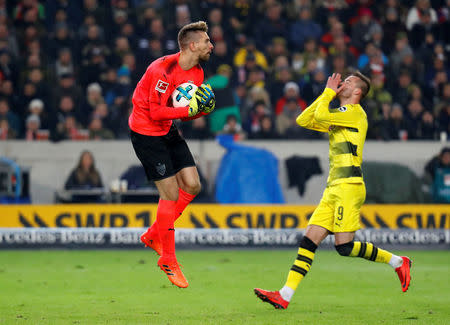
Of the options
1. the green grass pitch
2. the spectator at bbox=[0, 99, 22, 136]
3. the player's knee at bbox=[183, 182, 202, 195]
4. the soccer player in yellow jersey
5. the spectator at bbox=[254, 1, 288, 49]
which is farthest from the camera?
the spectator at bbox=[254, 1, 288, 49]

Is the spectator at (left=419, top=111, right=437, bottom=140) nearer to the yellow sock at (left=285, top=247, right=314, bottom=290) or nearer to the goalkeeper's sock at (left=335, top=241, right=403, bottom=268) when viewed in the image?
the goalkeeper's sock at (left=335, top=241, right=403, bottom=268)

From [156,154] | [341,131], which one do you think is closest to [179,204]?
[156,154]

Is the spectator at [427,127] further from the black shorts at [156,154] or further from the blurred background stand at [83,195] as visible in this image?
the black shorts at [156,154]

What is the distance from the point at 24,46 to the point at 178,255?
7.14 metres

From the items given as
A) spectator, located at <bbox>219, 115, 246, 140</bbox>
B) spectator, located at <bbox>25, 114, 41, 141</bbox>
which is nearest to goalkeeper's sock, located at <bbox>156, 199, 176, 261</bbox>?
spectator, located at <bbox>219, 115, 246, 140</bbox>

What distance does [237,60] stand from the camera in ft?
58.1

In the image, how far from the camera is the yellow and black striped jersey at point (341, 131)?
320 inches

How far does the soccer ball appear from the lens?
791 cm

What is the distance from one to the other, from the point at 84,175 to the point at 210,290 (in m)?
6.42

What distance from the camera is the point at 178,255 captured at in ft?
43.9

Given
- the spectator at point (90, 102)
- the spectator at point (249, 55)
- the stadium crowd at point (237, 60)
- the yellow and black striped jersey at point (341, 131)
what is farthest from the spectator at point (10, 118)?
the yellow and black striped jersey at point (341, 131)

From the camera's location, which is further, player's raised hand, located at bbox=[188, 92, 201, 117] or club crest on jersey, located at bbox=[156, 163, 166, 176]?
club crest on jersey, located at bbox=[156, 163, 166, 176]

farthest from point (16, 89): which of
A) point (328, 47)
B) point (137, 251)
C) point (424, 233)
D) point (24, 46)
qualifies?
point (424, 233)

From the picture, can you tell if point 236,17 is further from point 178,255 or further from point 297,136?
point 178,255
